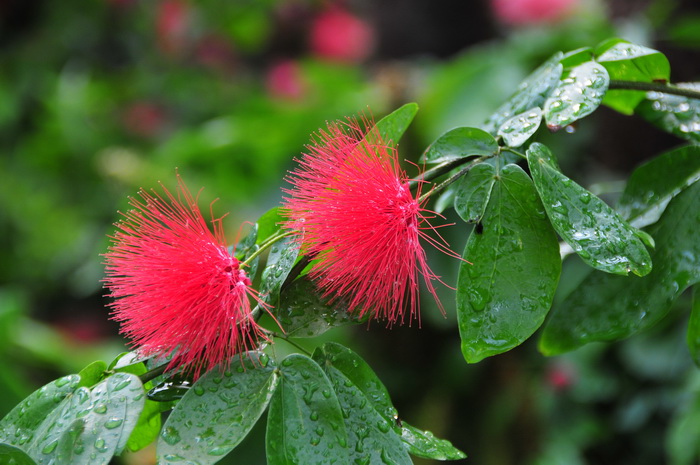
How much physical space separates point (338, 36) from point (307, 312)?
9.74 ft

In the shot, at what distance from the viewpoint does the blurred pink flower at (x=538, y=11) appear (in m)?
2.51

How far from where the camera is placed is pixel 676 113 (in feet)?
2.12

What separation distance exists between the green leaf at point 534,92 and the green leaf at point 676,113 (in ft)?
0.44

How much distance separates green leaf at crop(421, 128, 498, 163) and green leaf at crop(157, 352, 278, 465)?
23 cm

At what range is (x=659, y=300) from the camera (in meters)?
0.55

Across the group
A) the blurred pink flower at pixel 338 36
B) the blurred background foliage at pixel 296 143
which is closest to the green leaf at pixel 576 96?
the blurred background foliage at pixel 296 143

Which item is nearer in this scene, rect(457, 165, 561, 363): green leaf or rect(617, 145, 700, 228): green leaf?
rect(457, 165, 561, 363): green leaf

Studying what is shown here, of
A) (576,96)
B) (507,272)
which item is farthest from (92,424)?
(576,96)

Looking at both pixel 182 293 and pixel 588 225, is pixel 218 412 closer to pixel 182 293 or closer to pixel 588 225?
pixel 182 293

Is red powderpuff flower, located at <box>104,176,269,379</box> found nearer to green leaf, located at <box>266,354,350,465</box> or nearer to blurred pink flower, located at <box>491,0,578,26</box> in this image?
green leaf, located at <box>266,354,350,465</box>

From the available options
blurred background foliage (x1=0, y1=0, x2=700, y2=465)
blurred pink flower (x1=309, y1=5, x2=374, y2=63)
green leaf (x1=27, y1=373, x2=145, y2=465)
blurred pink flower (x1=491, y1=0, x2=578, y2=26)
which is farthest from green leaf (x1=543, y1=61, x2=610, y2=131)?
blurred pink flower (x1=309, y1=5, x2=374, y2=63)

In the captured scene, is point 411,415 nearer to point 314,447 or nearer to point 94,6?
point 314,447

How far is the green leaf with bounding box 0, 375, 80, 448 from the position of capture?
1.64 ft

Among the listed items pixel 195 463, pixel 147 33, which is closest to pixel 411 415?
pixel 195 463
